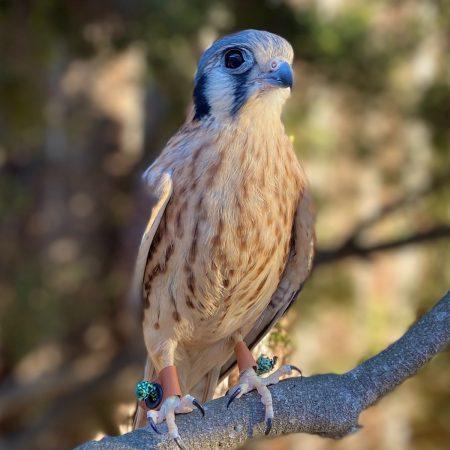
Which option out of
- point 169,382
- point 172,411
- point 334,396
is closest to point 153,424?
point 172,411

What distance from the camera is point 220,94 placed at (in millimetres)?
1987

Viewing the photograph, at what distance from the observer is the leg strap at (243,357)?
6.77ft

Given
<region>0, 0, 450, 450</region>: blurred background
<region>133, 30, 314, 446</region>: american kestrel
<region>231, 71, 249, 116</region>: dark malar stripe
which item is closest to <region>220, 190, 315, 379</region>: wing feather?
<region>133, 30, 314, 446</region>: american kestrel

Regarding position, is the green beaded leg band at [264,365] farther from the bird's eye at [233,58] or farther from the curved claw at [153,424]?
the bird's eye at [233,58]

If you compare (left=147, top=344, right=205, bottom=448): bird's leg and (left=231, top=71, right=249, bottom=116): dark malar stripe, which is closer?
(left=147, top=344, right=205, bottom=448): bird's leg

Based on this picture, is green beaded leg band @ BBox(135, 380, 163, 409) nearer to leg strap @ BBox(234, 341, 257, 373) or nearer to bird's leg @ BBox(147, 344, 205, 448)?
bird's leg @ BBox(147, 344, 205, 448)

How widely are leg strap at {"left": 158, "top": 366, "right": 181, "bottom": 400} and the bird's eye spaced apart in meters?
0.67

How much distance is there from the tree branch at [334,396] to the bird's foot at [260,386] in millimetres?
14

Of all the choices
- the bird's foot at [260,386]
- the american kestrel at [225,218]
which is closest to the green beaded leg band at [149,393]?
the american kestrel at [225,218]

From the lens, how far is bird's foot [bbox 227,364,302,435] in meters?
1.86

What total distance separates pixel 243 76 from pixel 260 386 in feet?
2.16

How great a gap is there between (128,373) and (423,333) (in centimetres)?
476

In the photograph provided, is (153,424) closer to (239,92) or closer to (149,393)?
(149,393)

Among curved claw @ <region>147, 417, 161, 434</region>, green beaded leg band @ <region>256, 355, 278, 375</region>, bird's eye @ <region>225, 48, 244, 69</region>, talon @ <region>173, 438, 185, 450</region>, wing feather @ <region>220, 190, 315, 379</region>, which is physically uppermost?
bird's eye @ <region>225, 48, 244, 69</region>
